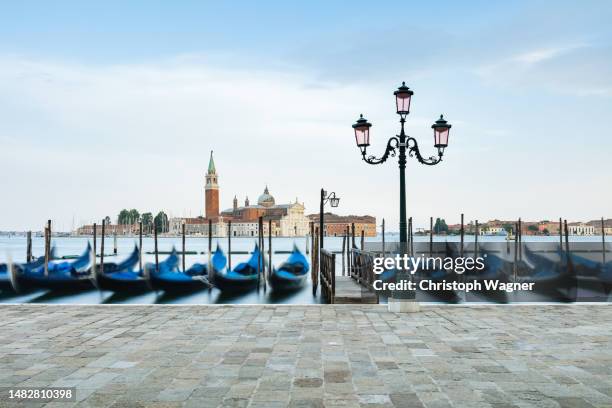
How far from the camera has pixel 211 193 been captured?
373 ft

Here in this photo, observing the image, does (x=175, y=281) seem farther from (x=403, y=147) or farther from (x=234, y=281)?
(x=403, y=147)

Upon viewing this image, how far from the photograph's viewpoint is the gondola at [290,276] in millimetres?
18000

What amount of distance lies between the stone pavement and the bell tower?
10595 cm

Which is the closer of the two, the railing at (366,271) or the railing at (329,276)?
the railing at (366,271)

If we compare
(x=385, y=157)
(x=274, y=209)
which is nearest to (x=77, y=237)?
(x=274, y=209)

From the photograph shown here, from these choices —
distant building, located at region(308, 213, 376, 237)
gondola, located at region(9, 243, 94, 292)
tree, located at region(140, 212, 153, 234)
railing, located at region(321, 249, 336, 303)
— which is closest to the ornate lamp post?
railing, located at region(321, 249, 336, 303)

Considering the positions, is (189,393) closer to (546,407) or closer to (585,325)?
(546,407)

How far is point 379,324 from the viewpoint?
725 cm

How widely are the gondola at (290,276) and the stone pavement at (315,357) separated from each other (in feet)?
31.5

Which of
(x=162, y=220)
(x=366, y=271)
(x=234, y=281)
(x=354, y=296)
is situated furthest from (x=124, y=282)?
(x=162, y=220)

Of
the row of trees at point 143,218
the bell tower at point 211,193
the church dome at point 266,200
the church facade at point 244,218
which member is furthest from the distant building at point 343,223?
the row of trees at point 143,218

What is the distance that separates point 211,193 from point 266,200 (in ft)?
47.8

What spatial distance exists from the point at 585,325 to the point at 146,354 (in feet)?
16.8

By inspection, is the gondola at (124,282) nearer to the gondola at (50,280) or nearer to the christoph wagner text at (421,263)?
the gondola at (50,280)
